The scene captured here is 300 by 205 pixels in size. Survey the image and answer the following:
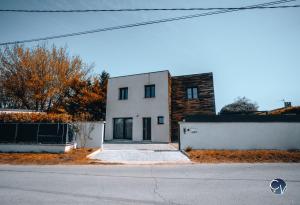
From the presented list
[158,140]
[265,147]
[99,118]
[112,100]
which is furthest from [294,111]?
[99,118]

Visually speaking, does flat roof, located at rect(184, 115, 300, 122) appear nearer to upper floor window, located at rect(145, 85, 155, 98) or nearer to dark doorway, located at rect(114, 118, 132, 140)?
upper floor window, located at rect(145, 85, 155, 98)

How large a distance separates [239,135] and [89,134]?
443 inches

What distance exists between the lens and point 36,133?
547 inches

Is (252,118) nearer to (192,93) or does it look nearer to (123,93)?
(192,93)

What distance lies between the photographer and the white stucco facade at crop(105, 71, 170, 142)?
21125mm

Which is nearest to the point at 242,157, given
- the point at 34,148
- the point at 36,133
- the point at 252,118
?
the point at 252,118

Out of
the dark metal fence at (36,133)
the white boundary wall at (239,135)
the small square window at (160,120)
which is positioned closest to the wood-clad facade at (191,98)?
the small square window at (160,120)

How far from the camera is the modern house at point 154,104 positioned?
21344 mm

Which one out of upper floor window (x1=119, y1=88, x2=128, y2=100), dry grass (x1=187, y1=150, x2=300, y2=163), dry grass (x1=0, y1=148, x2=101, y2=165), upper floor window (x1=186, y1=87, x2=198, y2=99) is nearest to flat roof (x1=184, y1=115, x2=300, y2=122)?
dry grass (x1=187, y1=150, x2=300, y2=163)

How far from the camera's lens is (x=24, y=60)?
2400cm

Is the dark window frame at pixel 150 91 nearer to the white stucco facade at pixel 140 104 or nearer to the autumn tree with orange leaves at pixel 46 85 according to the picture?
the white stucco facade at pixel 140 104

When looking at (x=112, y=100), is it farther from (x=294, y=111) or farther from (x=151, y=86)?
(x=294, y=111)

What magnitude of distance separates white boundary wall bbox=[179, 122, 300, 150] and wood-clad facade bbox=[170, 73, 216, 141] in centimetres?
654

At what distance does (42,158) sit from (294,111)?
23249 millimetres
